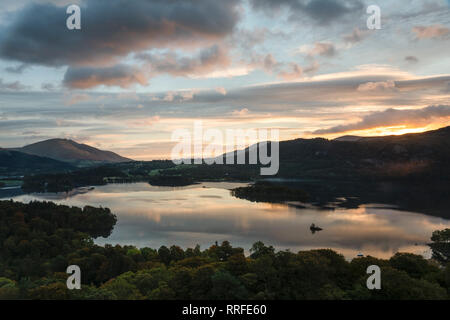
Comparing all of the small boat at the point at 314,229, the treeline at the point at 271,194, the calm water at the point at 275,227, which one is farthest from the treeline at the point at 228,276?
the treeline at the point at 271,194

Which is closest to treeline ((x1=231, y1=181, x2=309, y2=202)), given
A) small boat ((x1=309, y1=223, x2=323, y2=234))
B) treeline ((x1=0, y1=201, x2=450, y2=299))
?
small boat ((x1=309, y1=223, x2=323, y2=234))

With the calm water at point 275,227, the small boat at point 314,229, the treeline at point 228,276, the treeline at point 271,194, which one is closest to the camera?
the treeline at point 228,276

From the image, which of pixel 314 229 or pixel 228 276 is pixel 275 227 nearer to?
pixel 314 229

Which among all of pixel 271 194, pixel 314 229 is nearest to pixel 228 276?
pixel 314 229

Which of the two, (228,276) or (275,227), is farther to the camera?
(275,227)

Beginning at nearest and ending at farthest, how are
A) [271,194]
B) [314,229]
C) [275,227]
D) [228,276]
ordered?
[228,276]
[314,229]
[275,227]
[271,194]

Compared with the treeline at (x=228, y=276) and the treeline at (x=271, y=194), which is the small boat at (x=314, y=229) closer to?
the treeline at (x=228, y=276)

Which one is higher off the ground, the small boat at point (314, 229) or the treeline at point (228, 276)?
the treeline at point (228, 276)

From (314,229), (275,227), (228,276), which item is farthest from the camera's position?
(275,227)

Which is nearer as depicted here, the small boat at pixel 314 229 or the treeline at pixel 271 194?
the small boat at pixel 314 229
